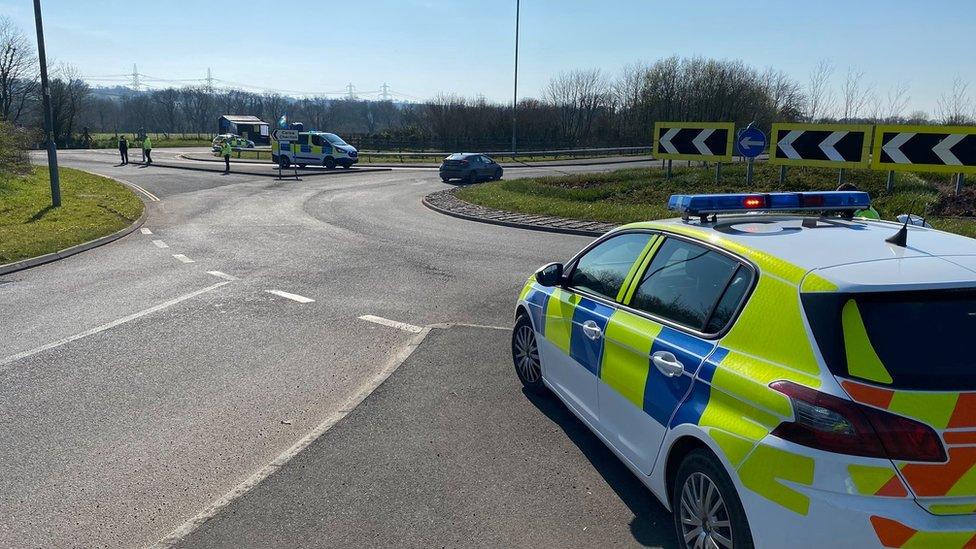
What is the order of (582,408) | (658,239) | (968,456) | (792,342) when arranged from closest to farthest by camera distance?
1. (968,456)
2. (792,342)
3. (658,239)
4. (582,408)

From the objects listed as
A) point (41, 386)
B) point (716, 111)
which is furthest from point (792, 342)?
point (716, 111)

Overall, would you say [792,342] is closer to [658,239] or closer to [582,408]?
[658,239]

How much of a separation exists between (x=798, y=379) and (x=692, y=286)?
93 cm

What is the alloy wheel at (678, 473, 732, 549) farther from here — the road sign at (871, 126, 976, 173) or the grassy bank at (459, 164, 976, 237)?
the road sign at (871, 126, 976, 173)

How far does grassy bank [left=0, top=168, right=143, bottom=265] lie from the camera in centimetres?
1331

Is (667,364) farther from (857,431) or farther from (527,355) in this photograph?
(527,355)

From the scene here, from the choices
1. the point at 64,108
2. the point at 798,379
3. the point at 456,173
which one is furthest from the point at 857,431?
the point at 64,108

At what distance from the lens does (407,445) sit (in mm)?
4676

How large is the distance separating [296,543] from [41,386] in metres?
3.75

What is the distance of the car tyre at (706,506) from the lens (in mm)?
2727

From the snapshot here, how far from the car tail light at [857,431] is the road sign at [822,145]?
52.0 ft

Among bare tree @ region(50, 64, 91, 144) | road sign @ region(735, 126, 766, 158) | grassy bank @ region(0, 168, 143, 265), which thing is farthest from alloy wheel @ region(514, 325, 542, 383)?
bare tree @ region(50, 64, 91, 144)

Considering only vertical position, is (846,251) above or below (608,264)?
above

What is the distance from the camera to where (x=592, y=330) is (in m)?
4.13
